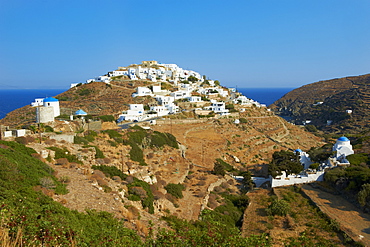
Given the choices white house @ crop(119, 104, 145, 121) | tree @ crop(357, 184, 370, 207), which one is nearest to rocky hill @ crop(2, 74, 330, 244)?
white house @ crop(119, 104, 145, 121)

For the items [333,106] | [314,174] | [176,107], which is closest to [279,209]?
[314,174]

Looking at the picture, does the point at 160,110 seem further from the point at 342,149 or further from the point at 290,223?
the point at 290,223

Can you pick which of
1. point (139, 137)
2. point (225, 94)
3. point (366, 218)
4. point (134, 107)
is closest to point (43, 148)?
point (139, 137)

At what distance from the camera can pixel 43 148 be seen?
15141 mm

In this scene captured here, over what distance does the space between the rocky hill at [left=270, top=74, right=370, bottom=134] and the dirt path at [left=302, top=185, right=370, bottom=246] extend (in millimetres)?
53002

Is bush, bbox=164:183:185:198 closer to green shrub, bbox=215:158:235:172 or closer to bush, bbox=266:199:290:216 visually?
bush, bbox=266:199:290:216

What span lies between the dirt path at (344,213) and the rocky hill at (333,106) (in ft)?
174

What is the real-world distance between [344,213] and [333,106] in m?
83.9

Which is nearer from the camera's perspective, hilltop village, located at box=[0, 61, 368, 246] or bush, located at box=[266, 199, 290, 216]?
hilltop village, located at box=[0, 61, 368, 246]

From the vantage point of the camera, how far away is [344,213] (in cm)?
1639

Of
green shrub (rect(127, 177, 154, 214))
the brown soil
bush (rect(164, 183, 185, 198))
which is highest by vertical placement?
green shrub (rect(127, 177, 154, 214))

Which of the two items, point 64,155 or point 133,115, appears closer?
point 64,155

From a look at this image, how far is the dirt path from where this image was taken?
545 inches

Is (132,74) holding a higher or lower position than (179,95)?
higher
